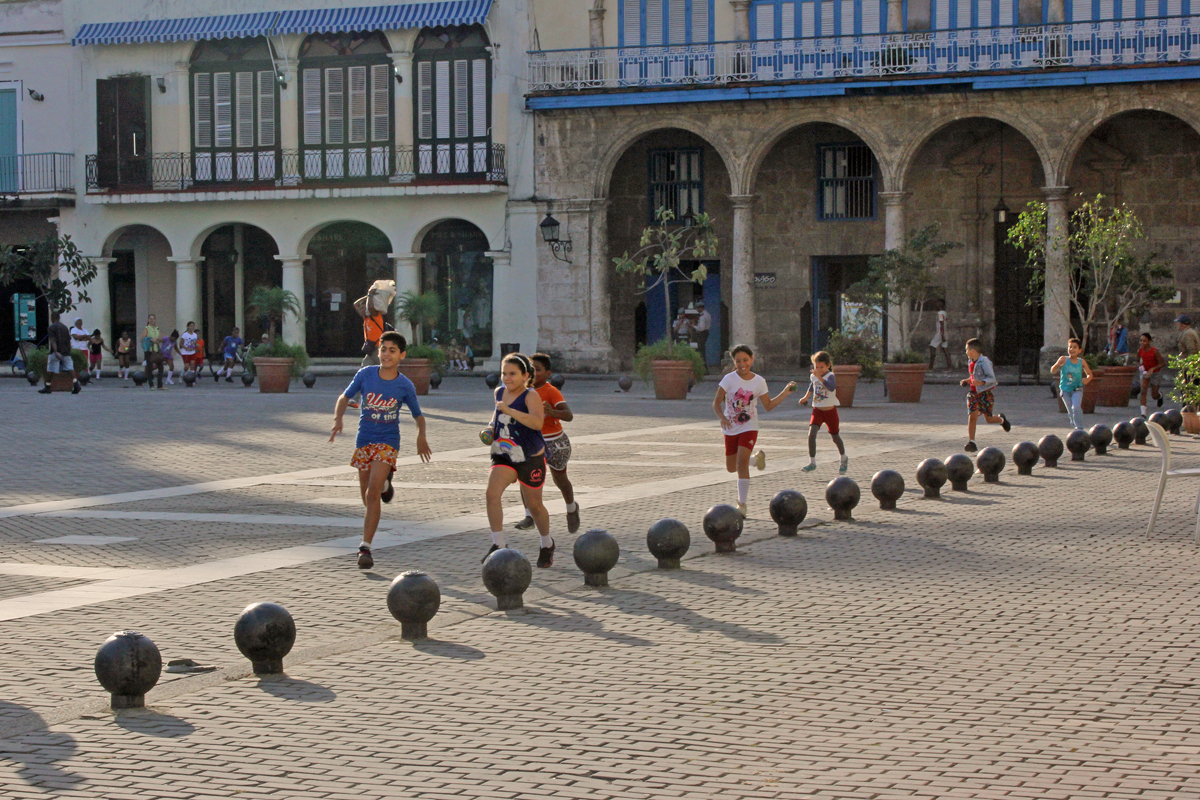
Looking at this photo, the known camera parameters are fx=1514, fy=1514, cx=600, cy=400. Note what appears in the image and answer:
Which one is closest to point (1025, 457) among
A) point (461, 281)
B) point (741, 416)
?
point (741, 416)

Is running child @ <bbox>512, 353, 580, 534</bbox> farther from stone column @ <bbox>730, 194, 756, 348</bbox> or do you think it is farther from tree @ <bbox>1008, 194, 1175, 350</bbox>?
stone column @ <bbox>730, 194, 756, 348</bbox>

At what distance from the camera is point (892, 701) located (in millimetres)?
5895

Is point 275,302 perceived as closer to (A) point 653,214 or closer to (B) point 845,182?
(A) point 653,214

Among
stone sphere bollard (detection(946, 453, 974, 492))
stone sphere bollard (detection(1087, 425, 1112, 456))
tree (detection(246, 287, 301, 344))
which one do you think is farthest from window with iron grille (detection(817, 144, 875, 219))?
stone sphere bollard (detection(946, 453, 974, 492))

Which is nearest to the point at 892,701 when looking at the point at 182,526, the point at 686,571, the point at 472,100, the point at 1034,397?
the point at 686,571

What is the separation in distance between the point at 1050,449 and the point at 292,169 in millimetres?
24969

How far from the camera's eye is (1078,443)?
1540 centimetres

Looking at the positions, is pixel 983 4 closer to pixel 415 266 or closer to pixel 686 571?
pixel 415 266

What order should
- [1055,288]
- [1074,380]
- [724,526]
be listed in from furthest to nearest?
[1055,288] < [1074,380] < [724,526]

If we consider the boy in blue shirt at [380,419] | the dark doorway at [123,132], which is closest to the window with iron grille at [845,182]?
the dark doorway at [123,132]

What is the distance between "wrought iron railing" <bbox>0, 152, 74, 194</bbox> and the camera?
37.3 meters

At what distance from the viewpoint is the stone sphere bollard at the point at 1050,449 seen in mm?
14680

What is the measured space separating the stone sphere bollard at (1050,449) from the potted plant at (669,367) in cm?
1073

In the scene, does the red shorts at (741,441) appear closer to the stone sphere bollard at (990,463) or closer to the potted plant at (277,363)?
the stone sphere bollard at (990,463)
